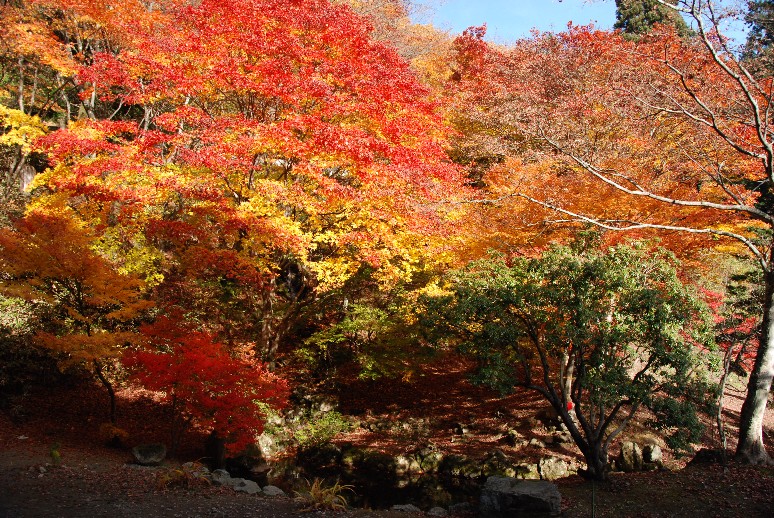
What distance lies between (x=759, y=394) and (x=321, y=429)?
1088 cm

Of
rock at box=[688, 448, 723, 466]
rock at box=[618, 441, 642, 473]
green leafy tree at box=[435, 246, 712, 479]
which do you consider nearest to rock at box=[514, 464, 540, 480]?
rock at box=[618, 441, 642, 473]

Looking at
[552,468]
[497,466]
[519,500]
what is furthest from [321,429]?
[519,500]

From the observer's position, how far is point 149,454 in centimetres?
1019

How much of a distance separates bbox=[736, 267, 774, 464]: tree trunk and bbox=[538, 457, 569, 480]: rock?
383 centimetres

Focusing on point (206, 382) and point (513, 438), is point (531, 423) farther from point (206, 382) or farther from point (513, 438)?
point (206, 382)

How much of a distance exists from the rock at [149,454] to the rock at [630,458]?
35.3 ft

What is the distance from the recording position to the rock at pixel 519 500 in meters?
8.32

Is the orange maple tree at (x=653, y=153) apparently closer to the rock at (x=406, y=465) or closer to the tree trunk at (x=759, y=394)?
the tree trunk at (x=759, y=394)

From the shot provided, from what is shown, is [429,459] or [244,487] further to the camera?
[429,459]

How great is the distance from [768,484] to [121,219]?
48.7 feet

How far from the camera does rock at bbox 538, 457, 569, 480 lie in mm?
12109

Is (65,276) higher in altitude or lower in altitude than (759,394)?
higher

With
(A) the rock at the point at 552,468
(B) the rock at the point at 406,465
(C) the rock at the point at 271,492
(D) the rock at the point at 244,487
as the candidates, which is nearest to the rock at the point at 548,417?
(A) the rock at the point at 552,468

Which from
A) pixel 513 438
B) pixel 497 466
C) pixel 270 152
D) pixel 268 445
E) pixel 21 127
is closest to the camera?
pixel 270 152
